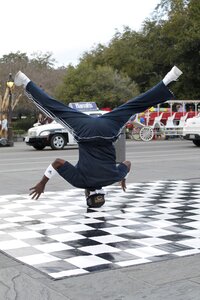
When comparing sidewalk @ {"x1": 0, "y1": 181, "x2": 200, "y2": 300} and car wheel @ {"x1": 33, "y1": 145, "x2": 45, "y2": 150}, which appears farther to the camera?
car wheel @ {"x1": 33, "y1": 145, "x2": 45, "y2": 150}

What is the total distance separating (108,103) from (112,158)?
30.7 m

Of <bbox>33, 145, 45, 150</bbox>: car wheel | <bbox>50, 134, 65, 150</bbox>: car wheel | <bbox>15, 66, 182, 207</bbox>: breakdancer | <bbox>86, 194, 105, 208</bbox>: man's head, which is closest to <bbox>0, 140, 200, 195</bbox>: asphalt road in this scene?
<bbox>86, 194, 105, 208</bbox>: man's head

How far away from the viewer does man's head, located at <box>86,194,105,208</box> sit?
26.3 ft

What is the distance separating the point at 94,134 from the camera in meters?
7.62

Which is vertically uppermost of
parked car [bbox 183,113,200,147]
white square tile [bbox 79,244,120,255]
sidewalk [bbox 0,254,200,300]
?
parked car [bbox 183,113,200,147]

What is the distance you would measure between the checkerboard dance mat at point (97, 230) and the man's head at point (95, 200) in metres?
0.09

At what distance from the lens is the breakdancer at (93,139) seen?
7637 millimetres

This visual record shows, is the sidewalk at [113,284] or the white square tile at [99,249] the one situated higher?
the white square tile at [99,249]

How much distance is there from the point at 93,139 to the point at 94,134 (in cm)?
7

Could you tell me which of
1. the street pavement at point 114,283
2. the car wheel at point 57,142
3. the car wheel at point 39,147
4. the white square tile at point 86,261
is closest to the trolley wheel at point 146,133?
the car wheel at point 57,142

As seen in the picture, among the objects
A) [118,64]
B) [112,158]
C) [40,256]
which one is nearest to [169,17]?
[118,64]

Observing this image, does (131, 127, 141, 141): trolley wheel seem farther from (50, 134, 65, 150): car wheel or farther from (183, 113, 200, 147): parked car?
(50, 134, 65, 150): car wheel

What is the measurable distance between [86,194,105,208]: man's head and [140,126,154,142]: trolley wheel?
848 inches

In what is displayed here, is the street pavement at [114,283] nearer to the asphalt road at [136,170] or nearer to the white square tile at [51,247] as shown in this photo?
the white square tile at [51,247]
